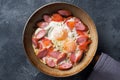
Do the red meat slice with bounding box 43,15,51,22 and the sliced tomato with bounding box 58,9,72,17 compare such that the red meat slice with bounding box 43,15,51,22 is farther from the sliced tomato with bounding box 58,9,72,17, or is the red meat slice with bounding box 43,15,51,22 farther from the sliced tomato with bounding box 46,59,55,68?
the sliced tomato with bounding box 46,59,55,68

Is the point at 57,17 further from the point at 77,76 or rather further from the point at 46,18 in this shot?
the point at 77,76

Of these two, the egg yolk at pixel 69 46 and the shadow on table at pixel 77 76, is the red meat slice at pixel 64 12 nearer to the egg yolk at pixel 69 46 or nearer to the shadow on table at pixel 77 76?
the egg yolk at pixel 69 46

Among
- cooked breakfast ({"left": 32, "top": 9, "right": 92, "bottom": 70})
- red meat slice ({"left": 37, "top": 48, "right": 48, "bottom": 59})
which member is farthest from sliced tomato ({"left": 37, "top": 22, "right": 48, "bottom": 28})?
red meat slice ({"left": 37, "top": 48, "right": 48, "bottom": 59})

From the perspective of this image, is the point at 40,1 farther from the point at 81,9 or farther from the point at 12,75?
the point at 12,75

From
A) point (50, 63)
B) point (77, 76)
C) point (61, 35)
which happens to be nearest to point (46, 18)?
point (61, 35)

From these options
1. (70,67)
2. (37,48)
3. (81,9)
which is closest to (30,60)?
(37,48)
